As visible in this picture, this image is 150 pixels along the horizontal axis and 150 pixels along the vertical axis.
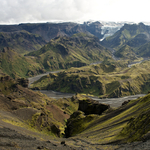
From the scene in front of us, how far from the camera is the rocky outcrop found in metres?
165

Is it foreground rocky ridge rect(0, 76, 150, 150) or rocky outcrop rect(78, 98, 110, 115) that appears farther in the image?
rocky outcrop rect(78, 98, 110, 115)

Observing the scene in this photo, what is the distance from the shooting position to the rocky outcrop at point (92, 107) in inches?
6511

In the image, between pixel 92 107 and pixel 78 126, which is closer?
pixel 78 126

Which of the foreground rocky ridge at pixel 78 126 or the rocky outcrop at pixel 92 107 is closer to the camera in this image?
the foreground rocky ridge at pixel 78 126

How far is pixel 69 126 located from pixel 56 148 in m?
84.3

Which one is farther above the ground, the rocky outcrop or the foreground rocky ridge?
the rocky outcrop

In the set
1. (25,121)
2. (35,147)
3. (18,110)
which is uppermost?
(18,110)

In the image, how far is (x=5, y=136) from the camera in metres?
66.2

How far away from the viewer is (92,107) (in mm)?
172625

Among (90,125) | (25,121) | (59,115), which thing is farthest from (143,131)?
(59,115)

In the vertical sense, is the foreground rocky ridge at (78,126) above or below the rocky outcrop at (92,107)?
below

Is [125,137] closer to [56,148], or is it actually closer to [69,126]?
[56,148]

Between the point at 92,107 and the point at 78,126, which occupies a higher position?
the point at 92,107

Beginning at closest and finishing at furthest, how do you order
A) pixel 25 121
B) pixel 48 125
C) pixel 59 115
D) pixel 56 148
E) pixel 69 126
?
pixel 56 148
pixel 25 121
pixel 48 125
pixel 69 126
pixel 59 115
